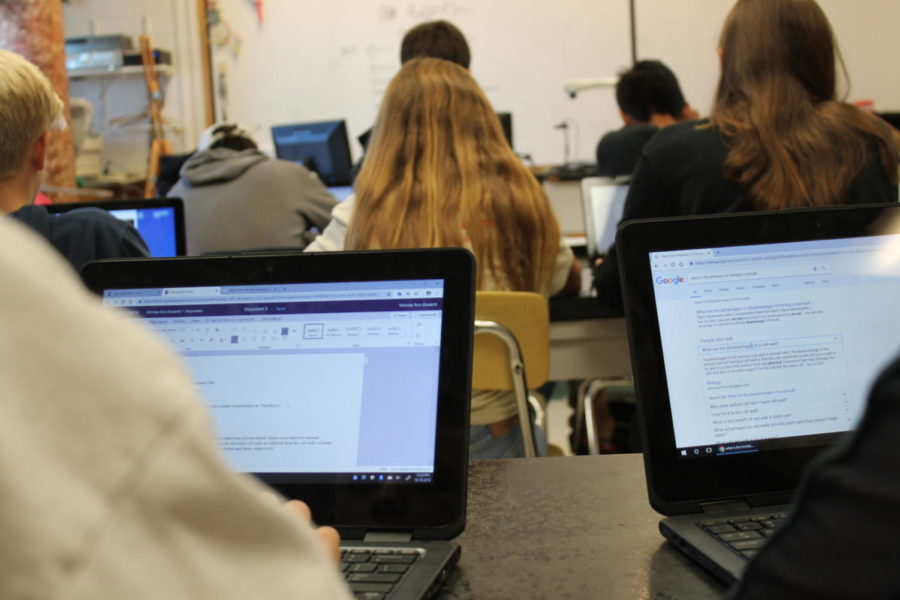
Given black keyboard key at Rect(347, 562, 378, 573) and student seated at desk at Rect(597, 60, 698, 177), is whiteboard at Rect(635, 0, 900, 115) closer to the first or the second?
student seated at desk at Rect(597, 60, 698, 177)

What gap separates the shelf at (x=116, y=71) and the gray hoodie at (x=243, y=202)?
118 inches

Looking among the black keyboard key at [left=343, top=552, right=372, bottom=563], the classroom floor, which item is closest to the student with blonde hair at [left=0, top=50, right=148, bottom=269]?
the black keyboard key at [left=343, top=552, right=372, bottom=563]

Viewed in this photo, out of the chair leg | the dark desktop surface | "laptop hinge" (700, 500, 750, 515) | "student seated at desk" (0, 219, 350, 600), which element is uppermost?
"student seated at desk" (0, 219, 350, 600)

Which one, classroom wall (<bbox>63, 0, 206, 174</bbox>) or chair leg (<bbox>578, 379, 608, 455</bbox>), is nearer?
chair leg (<bbox>578, 379, 608, 455</bbox>)

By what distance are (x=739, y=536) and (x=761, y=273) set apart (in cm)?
22

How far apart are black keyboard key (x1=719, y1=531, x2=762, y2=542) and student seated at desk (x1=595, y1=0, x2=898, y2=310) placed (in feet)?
3.72

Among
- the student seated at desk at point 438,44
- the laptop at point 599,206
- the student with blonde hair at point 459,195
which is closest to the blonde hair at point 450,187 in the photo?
the student with blonde hair at point 459,195

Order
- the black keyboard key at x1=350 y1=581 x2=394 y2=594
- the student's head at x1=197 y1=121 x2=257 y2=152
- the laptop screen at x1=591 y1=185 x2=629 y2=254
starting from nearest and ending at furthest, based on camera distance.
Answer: the black keyboard key at x1=350 y1=581 x2=394 y2=594 < the laptop screen at x1=591 y1=185 x2=629 y2=254 < the student's head at x1=197 y1=121 x2=257 y2=152

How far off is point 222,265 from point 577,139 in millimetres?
4696

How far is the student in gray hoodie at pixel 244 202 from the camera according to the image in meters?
2.99

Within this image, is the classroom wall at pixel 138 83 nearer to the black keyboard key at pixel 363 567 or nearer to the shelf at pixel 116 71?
the shelf at pixel 116 71

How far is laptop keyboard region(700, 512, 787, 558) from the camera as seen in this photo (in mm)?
660

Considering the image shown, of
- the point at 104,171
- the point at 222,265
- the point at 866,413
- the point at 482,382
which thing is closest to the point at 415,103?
the point at 482,382

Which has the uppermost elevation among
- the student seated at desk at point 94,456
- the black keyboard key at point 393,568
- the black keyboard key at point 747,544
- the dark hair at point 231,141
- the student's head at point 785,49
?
the student's head at point 785,49
